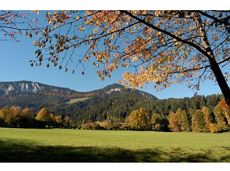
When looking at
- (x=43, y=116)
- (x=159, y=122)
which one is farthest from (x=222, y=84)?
(x=43, y=116)

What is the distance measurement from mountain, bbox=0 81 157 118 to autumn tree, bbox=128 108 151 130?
31 centimetres

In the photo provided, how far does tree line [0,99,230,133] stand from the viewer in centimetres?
866

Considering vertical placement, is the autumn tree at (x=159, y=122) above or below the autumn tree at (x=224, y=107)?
below

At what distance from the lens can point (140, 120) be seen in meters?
9.30

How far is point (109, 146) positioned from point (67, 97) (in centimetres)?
221

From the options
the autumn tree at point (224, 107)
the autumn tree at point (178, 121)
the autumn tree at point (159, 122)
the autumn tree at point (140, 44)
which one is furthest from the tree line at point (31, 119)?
the autumn tree at point (224, 107)

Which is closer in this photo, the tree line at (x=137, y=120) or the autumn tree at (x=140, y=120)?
the tree line at (x=137, y=120)

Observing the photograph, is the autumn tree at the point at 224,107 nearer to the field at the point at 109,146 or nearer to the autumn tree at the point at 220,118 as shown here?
the autumn tree at the point at 220,118

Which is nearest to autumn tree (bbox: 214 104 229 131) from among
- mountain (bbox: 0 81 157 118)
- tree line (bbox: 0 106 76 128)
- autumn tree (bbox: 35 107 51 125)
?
mountain (bbox: 0 81 157 118)

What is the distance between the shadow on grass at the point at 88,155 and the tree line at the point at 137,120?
0.50 metres

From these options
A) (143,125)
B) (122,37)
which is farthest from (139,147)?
(122,37)

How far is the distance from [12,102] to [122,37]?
267 centimetres

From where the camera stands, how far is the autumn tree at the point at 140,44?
673cm

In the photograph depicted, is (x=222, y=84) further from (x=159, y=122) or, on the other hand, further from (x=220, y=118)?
(x=220, y=118)
